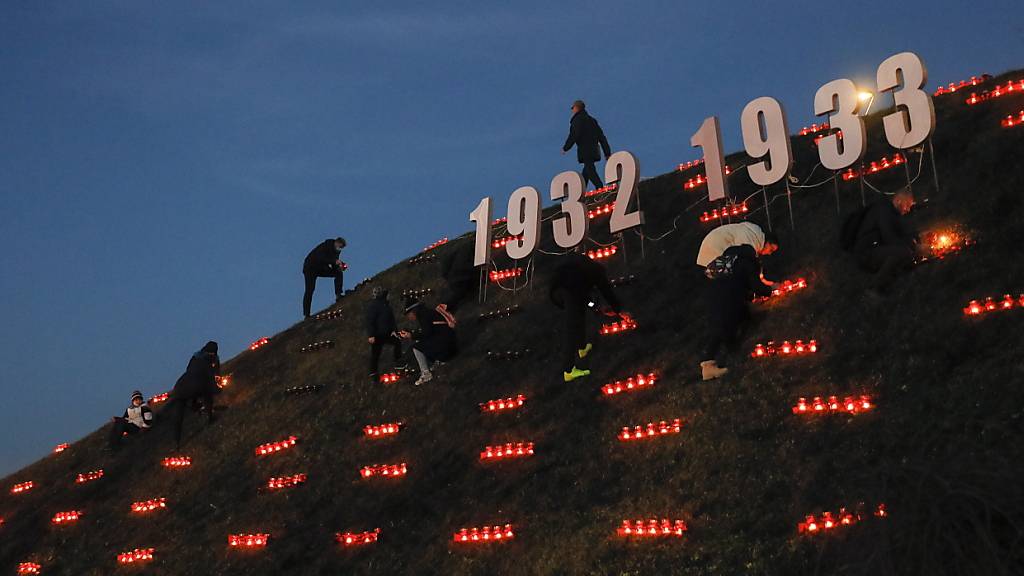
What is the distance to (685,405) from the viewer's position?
17156mm

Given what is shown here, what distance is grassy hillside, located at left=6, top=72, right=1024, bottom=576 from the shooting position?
494 inches

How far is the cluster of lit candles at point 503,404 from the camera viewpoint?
20.3 metres

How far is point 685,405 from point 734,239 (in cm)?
375

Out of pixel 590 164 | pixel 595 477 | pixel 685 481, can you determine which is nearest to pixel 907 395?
pixel 685 481

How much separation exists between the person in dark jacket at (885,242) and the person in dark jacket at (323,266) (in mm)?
18539

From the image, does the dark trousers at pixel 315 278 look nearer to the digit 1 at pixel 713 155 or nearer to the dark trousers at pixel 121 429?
the dark trousers at pixel 121 429

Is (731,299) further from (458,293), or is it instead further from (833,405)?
(458,293)

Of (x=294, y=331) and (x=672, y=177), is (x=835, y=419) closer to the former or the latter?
(x=672, y=177)

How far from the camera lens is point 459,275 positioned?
27.2 meters

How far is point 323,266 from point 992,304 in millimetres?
21732

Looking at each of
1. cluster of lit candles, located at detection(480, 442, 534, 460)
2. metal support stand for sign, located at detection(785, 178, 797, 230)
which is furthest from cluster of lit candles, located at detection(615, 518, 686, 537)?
metal support stand for sign, located at detection(785, 178, 797, 230)

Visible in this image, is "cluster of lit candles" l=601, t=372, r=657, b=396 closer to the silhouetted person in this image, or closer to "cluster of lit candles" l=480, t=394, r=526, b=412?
"cluster of lit candles" l=480, t=394, r=526, b=412

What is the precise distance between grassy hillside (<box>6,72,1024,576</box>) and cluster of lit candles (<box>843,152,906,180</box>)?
0.81 feet

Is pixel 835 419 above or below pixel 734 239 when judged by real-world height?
below
